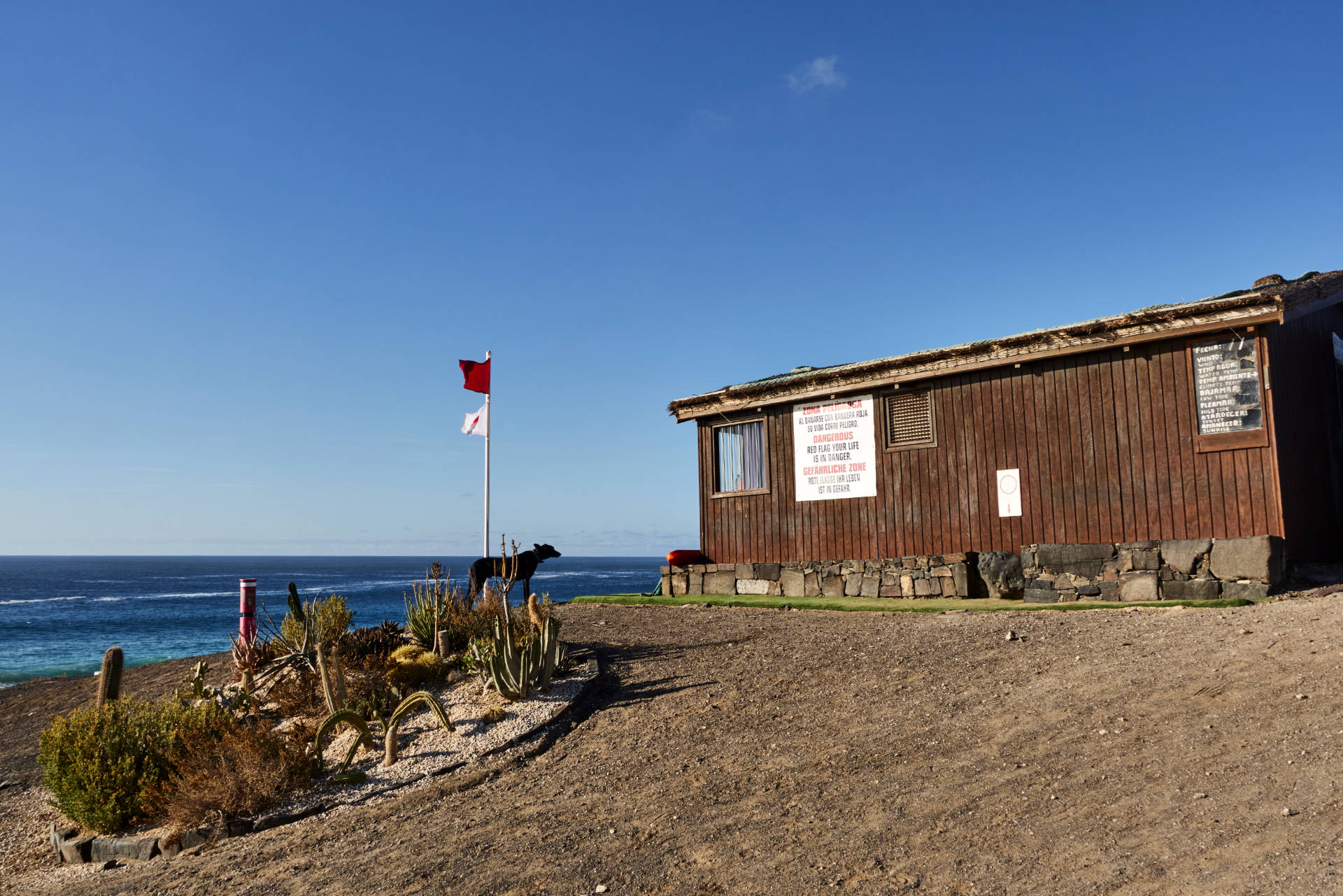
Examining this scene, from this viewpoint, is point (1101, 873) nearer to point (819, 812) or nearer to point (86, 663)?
point (819, 812)

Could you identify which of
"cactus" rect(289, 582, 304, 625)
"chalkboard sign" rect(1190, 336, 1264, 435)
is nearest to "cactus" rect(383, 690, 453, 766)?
"cactus" rect(289, 582, 304, 625)

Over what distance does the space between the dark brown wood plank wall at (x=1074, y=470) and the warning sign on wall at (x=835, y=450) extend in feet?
0.60

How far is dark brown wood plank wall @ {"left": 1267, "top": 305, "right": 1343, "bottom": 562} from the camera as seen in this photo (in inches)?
460

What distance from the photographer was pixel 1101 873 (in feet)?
13.4

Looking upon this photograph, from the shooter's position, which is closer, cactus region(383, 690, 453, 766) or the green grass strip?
cactus region(383, 690, 453, 766)

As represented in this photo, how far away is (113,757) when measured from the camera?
7.15 meters

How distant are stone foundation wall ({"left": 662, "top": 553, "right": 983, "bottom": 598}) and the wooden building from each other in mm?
230

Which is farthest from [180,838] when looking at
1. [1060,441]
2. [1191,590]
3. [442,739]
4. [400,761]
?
[1060,441]

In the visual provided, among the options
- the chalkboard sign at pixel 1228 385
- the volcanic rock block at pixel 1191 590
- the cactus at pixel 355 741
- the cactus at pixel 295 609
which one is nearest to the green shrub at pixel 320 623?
the cactus at pixel 295 609

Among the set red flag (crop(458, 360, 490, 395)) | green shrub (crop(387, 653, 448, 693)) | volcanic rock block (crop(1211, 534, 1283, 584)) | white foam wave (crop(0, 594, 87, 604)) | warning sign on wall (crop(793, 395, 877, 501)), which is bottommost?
white foam wave (crop(0, 594, 87, 604))

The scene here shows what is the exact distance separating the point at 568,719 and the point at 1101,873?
4758mm

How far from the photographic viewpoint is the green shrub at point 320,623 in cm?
916

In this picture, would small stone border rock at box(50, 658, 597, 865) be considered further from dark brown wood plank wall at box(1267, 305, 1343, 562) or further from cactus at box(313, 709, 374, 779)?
dark brown wood plank wall at box(1267, 305, 1343, 562)

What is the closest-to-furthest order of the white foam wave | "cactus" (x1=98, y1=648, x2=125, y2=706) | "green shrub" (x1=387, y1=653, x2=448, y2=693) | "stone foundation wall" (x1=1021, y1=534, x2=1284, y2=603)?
"cactus" (x1=98, y1=648, x2=125, y2=706)
"green shrub" (x1=387, y1=653, x2=448, y2=693)
"stone foundation wall" (x1=1021, y1=534, x2=1284, y2=603)
the white foam wave
